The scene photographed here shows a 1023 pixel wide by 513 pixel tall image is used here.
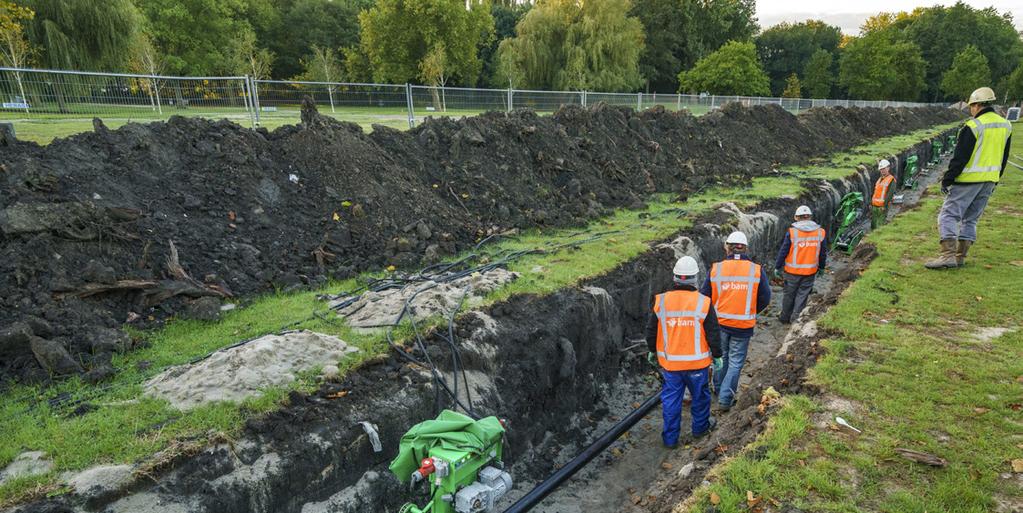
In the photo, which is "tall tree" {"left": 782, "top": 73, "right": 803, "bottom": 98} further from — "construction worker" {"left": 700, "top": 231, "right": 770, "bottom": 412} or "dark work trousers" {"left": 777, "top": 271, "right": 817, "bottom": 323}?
"construction worker" {"left": 700, "top": 231, "right": 770, "bottom": 412}

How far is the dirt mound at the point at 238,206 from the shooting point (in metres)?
5.51

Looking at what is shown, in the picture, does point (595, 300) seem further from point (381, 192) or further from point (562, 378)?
point (381, 192)

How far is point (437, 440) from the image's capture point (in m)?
3.53

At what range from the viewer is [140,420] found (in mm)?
3977

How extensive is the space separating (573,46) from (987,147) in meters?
28.4

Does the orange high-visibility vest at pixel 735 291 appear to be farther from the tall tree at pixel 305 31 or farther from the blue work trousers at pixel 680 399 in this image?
the tall tree at pixel 305 31

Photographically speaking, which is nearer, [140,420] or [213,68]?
[140,420]

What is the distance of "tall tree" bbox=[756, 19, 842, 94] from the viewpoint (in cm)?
7150

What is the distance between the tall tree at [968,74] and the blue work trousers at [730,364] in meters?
79.2

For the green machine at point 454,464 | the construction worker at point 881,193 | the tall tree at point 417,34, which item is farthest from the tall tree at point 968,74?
the green machine at point 454,464

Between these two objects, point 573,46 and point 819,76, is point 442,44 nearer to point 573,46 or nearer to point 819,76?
point 573,46

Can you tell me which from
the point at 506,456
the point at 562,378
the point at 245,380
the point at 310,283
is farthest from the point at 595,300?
the point at 245,380

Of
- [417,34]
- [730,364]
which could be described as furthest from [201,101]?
[417,34]

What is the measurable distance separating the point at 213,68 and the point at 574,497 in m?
43.3
